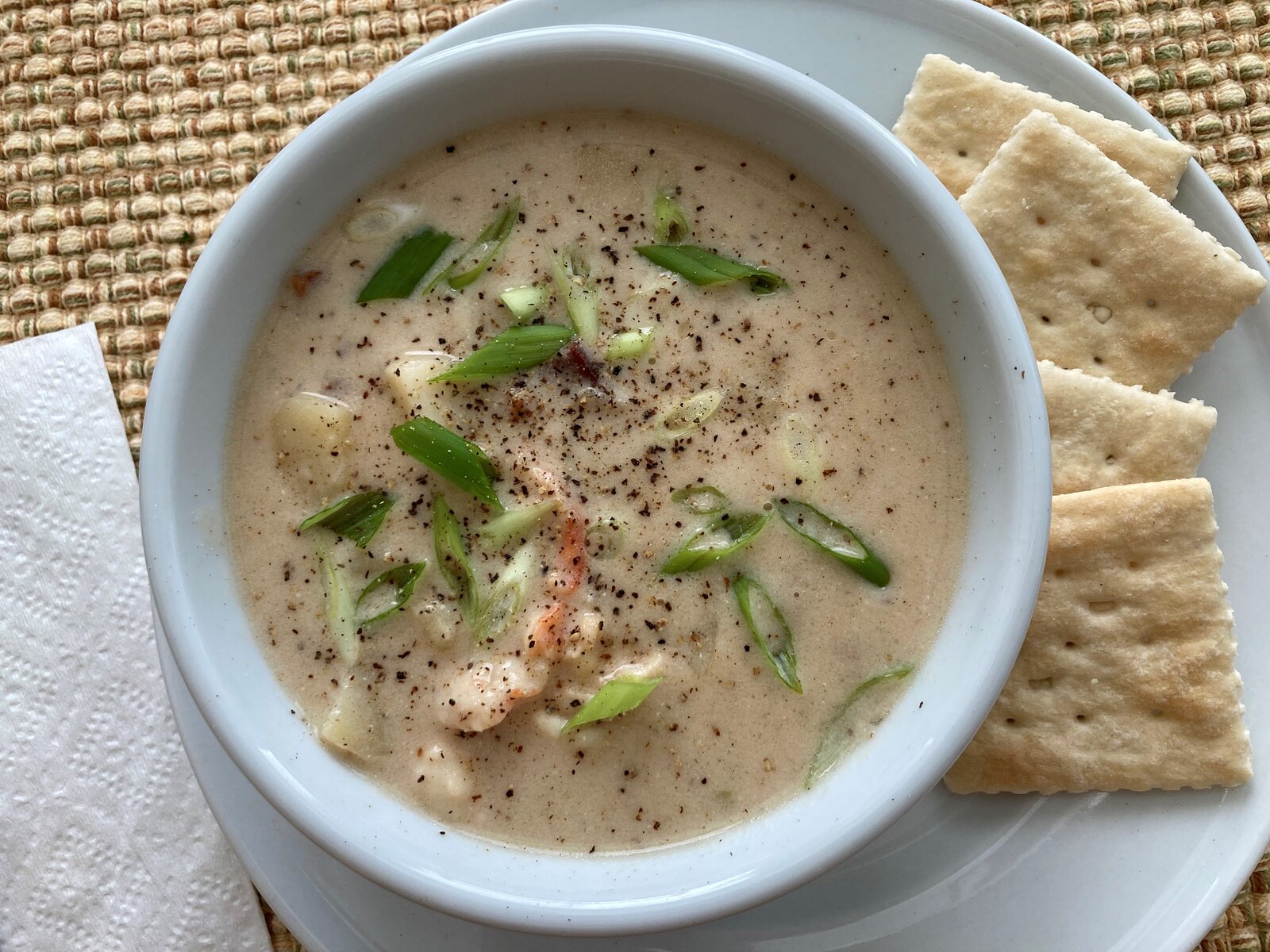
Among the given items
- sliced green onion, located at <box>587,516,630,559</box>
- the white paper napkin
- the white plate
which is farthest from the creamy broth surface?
the white paper napkin

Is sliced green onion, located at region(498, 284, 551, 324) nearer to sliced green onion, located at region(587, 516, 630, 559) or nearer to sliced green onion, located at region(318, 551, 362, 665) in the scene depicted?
sliced green onion, located at region(587, 516, 630, 559)

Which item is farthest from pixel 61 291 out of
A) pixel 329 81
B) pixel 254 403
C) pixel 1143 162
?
pixel 1143 162

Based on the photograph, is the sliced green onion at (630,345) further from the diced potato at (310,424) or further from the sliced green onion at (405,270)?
the diced potato at (310,424)

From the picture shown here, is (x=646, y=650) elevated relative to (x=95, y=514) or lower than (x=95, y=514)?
elevated

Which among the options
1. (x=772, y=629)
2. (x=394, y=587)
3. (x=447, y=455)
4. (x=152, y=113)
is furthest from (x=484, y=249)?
(x=152, y=113)

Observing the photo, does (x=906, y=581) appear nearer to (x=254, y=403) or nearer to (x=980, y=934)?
(x=980, y=934)

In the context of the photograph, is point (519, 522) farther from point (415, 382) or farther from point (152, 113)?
point (152, 113)
